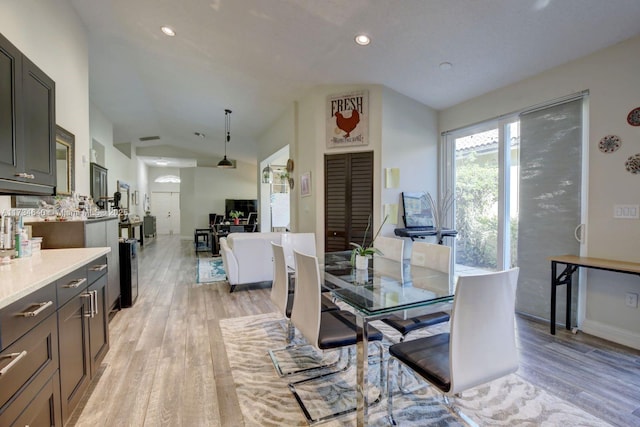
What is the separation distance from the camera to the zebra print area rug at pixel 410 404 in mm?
1734

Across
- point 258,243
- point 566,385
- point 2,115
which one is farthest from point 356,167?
point 2,115

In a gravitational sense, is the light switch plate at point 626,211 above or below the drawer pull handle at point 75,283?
above

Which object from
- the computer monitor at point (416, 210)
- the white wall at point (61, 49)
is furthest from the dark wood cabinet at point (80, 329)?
the computer monitor at point (416, 210)

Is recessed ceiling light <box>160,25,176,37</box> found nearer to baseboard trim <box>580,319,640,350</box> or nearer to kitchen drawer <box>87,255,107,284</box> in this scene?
kitchen drawer <box>87,255,107,284</box>

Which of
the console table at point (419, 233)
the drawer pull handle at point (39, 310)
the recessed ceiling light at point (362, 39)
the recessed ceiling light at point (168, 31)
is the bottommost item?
the drawer pull handle at point (39, 310)

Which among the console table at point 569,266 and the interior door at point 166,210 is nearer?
the console table at point 569,266

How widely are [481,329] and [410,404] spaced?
87 cm

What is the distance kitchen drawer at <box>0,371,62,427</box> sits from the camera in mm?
1089

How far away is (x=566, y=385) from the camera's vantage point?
2059mm

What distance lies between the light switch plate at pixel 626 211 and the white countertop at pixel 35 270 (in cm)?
406

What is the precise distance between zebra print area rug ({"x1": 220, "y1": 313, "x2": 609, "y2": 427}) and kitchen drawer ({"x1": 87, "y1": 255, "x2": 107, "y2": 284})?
1172mm

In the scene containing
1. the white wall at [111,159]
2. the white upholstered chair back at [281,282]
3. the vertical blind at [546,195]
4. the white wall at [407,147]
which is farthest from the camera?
the white wall at [111,159]

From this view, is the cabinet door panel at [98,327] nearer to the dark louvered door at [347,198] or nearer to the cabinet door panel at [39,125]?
the cabinet door panel at [39,125]

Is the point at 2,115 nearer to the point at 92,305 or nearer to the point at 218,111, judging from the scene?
the point at 92,305
